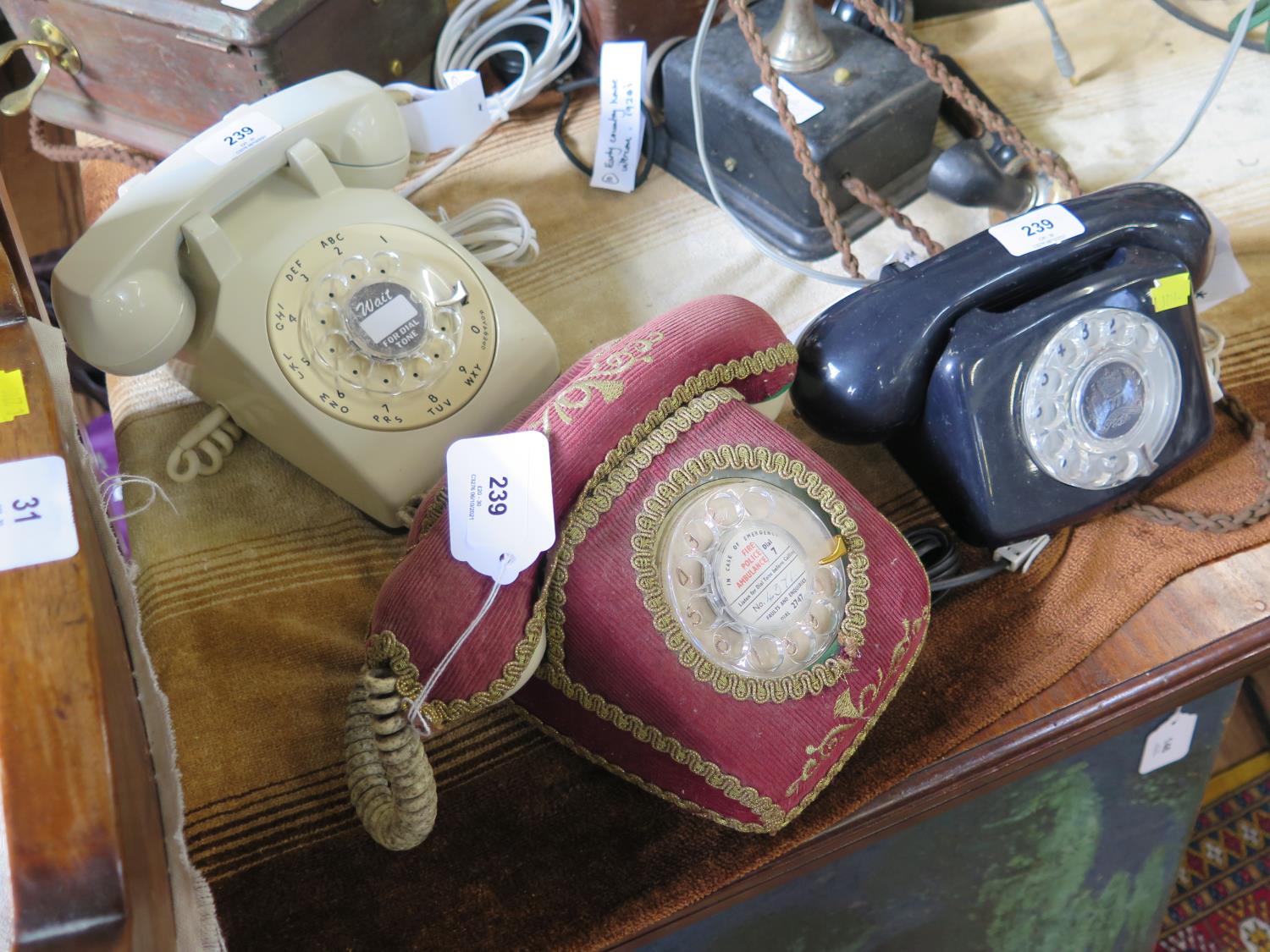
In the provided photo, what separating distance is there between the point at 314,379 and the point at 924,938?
677mm

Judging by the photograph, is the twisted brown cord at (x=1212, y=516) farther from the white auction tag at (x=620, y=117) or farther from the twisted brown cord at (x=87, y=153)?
the twisted brown cord at (x=87, y=153)

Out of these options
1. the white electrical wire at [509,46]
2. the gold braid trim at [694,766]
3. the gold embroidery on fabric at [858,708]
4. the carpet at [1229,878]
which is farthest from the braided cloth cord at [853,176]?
the carpet at [1229,878]

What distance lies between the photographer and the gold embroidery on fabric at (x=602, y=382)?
61 centimetres

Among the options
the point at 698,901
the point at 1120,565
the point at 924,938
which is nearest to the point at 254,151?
the point at 698,901

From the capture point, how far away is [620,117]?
3.47 feet

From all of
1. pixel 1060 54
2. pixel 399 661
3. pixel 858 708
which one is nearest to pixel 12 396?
pixel 399 661

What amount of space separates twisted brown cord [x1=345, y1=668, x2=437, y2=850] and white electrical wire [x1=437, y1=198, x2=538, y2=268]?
1.68 feet

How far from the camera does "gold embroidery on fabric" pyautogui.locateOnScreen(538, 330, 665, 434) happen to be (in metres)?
0.61

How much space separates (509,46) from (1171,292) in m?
0.69

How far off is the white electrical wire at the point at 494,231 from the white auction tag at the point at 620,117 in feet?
0.39

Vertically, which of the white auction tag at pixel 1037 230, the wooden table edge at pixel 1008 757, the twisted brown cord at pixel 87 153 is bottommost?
the wooden table edge at pixel 1008 757

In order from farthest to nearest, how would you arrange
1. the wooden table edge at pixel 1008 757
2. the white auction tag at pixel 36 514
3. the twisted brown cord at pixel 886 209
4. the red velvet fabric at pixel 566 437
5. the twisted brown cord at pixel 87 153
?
the twisted brown cord at pixel 87 153 → the twisted brown cord at pixel 886 209 → the wooden table edge at pixel 1008 757 → the red velvet fabric at pixel 566 437 → the white auction tag at pixel 36 514

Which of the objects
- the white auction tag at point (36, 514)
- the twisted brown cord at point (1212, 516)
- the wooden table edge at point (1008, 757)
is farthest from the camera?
the twisted brown cord at point (1212, 516)

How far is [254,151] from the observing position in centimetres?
74
